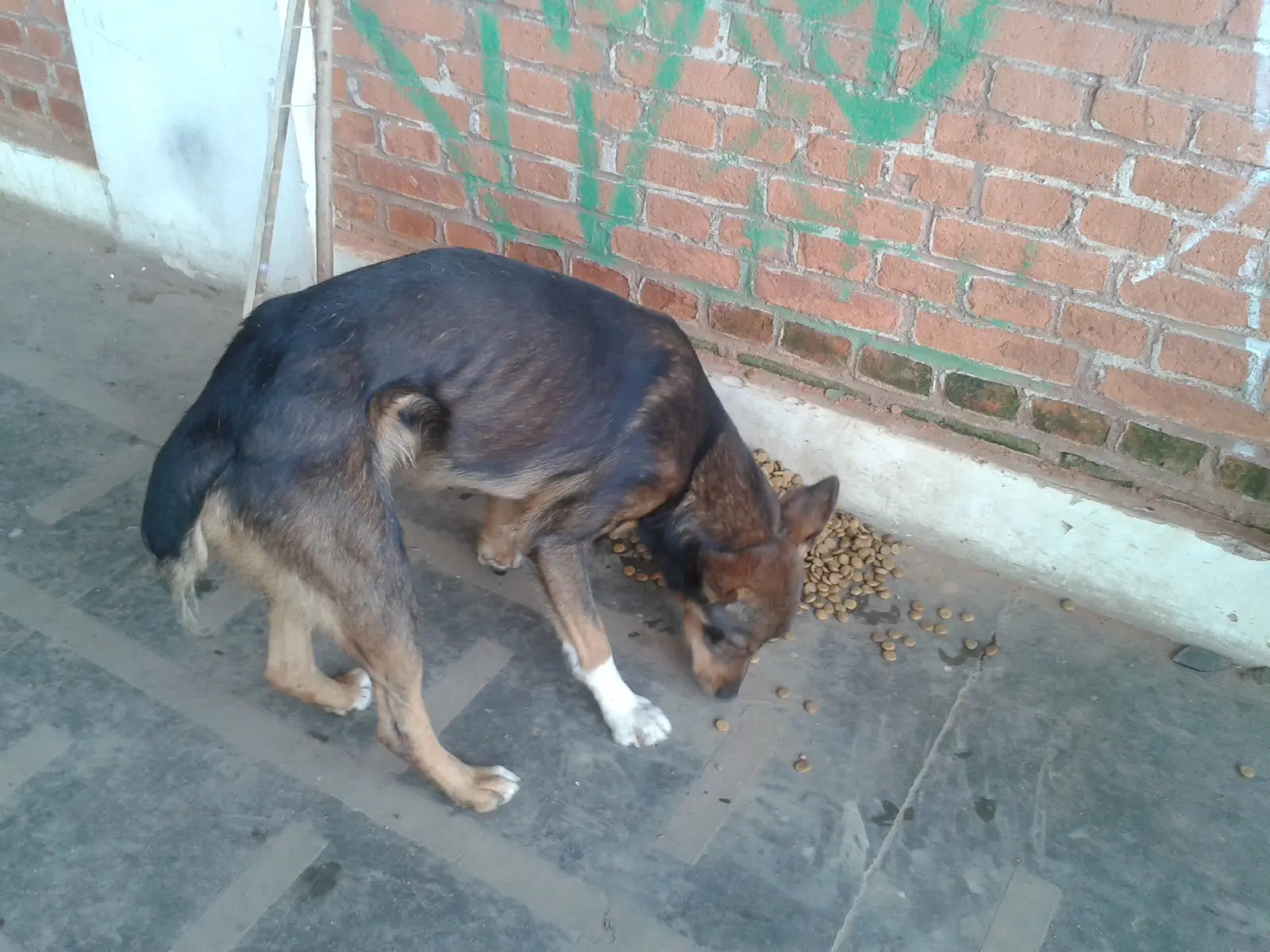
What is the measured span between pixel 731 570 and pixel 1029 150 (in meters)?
1.49

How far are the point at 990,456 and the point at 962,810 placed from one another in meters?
1.21

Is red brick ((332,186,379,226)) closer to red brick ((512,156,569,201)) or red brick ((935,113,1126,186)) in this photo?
red brick ((512,156,569,201))

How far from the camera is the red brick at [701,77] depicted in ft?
10.1

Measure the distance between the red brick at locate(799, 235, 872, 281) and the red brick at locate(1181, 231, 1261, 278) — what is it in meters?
0.93

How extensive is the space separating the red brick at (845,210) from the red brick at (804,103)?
203mm

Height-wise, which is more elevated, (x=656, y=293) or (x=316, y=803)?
(x=656, y=293)

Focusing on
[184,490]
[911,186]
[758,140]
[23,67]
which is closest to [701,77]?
[758,140]

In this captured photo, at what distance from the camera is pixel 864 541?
11.4ft

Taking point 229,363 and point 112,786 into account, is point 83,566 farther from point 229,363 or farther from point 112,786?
point 229,363

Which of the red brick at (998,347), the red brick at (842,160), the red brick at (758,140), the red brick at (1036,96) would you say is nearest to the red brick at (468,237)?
the red brick at (758,140)

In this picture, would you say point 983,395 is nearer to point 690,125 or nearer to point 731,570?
point 731,570

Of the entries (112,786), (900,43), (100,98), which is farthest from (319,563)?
(100,98)

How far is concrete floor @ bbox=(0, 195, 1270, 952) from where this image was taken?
2332 mm

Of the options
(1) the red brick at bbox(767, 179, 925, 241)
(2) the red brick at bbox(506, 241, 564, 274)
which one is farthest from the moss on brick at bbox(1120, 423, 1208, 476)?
(2) the red brick at bbox(506, 241, 564, 274)
